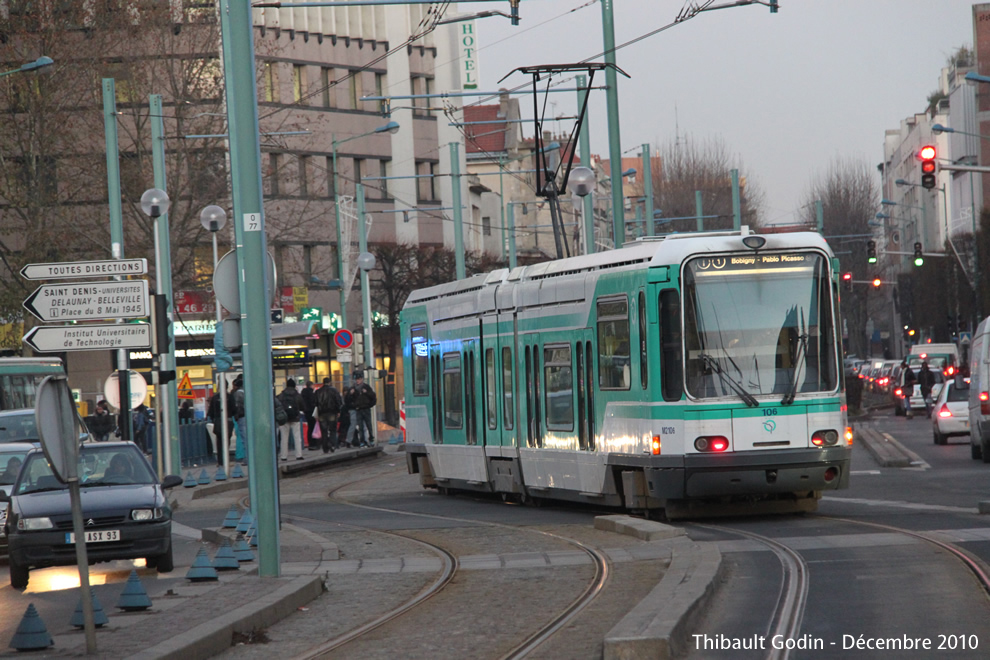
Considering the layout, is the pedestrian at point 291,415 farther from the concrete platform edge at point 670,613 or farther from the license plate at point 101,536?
the concrete platform edge at point 670,613

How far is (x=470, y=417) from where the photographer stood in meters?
22.3

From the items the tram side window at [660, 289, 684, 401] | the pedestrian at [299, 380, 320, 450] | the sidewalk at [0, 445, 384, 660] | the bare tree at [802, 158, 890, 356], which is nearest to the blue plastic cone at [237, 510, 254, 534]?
the sidewalk at [0, 445, 384, 660]

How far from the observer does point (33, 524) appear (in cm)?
1505

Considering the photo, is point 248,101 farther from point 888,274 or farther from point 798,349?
point 888,274

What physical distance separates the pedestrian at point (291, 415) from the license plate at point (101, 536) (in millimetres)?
17697

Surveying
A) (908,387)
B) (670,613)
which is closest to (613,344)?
(670,613)

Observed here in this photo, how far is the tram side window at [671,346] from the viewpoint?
16797 mm

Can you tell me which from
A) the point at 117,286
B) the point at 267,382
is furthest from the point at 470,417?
the point at 267,382

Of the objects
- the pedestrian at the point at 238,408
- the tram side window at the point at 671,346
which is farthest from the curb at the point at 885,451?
the pedestrian at the point at 238,408

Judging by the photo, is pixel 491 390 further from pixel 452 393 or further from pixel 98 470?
pixel 98 470

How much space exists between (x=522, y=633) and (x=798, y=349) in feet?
25.2

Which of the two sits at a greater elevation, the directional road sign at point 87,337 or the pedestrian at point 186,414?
the directional road sign at point 87,337

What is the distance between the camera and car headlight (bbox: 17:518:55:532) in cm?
1502

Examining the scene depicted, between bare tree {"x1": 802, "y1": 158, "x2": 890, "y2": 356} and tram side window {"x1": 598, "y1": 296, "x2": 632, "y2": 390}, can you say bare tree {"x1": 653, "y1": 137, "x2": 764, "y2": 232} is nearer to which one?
bare tree {"x1": 802, "y1": 158, "x2": 890, "y2": 356}
